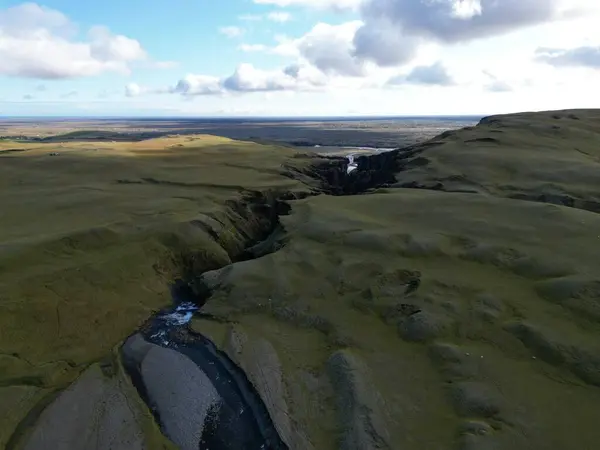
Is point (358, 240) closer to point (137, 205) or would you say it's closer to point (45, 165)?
point (137, 205)

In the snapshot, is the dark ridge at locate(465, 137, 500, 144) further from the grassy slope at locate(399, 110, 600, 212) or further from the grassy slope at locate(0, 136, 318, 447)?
the grassy slope at locate(0, 136, 318, 447)

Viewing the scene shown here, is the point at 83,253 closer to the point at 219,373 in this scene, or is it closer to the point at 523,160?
the point at 219,373

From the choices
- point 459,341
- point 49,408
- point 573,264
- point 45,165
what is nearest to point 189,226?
point 49,408

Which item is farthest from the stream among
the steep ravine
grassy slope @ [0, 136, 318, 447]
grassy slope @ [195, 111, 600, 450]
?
grassy slope @ [0, 136, 318, 447]

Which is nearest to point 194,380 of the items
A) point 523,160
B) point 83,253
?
point 83,253

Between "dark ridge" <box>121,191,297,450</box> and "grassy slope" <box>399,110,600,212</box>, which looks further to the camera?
"grassy slope" <box>399,110,600,212</box>
